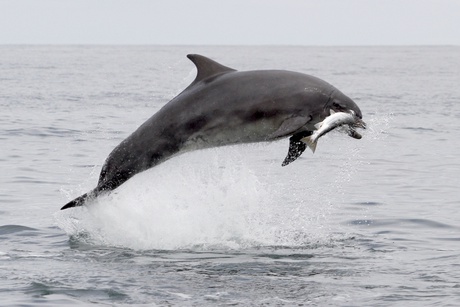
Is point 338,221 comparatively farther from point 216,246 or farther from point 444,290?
point 444,290

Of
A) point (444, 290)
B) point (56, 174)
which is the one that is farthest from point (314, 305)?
point (56, 174)

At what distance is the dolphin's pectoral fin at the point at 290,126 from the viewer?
421 inches

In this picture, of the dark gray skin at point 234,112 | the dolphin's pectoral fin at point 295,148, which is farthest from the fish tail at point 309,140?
the dolphin's pectoral fin at point 295,148

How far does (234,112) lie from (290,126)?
67 cm

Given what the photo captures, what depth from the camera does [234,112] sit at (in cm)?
1096

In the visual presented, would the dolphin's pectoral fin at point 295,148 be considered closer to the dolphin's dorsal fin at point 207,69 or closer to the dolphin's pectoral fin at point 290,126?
the dolphin's pectoral fin at point 290,126

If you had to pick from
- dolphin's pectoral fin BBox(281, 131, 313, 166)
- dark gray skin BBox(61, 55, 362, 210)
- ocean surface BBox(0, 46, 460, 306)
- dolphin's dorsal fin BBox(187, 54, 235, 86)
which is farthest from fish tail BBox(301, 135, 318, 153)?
dolphin's dorsal fin BBox(187, 54, 235, 86)

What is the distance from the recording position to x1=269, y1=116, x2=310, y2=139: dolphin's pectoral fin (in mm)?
10703

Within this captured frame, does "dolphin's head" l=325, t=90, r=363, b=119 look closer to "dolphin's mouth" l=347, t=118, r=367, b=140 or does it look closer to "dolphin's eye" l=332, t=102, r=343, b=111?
"dolphin's eye" l=332, t=102, r=343, b=111

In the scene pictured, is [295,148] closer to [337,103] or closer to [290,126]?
[290,126]

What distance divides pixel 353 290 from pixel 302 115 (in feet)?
7.01

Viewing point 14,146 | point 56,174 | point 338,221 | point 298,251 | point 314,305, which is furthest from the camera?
point 14,146

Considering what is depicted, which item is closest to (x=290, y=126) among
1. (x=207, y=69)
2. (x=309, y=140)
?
(x=309, y=140)

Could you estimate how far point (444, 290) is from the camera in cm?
984
